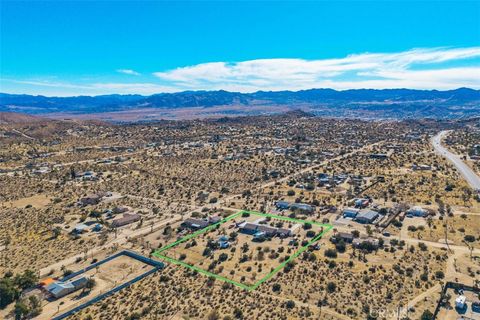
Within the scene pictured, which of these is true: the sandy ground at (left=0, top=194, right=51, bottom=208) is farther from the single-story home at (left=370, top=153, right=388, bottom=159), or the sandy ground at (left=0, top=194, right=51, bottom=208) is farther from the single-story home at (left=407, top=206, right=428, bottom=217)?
the single-story home at (left=370, top=153, right=388, bottom=159)

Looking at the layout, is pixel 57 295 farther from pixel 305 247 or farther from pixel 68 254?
pixel 305 247

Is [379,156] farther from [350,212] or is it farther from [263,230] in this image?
[263,230]

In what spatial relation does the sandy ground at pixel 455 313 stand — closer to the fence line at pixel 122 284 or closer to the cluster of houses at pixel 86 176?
the fence line at pixel 122 284

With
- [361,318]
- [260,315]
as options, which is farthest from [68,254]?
[361,318]

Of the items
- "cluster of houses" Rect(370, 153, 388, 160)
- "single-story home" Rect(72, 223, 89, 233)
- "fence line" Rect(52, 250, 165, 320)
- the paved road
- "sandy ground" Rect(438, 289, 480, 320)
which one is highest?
"single-story home" Rect(72, 223, 89, 233)

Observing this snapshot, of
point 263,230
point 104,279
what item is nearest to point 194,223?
point 263,230

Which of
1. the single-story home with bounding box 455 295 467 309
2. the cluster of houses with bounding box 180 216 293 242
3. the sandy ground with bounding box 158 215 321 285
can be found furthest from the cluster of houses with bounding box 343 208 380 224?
the single-story home with bounding box 455 295 467 309

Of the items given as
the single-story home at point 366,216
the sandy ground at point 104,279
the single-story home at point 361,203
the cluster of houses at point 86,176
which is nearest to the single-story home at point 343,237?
the single-story home at point 366,216
